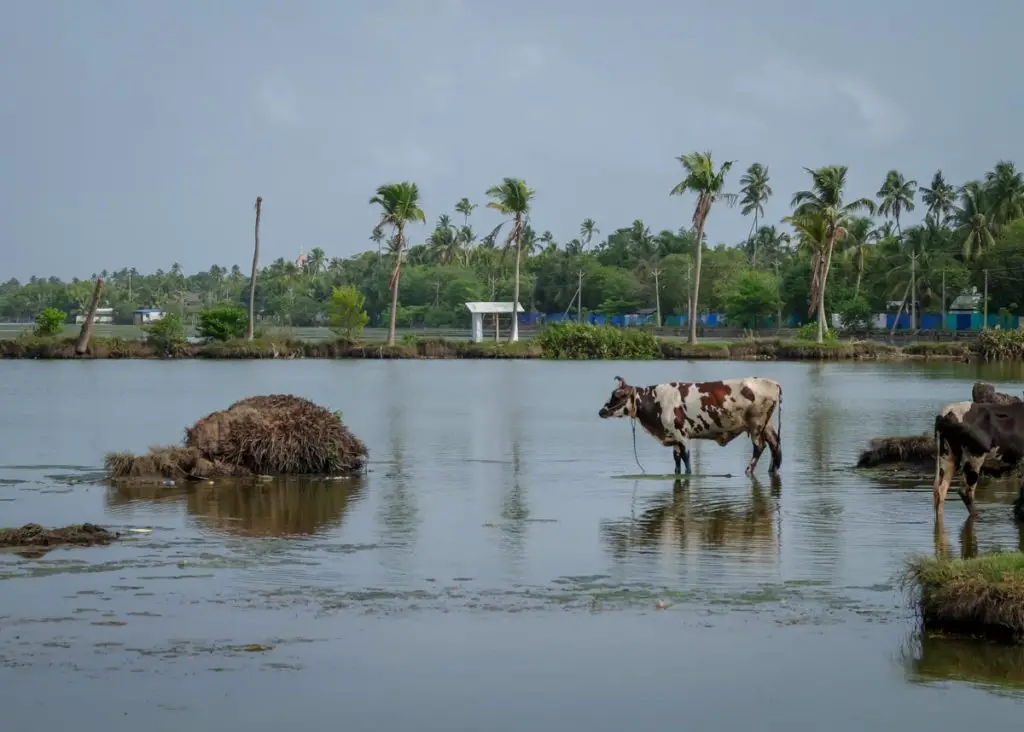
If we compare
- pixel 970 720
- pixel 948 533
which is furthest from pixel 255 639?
pixel 948 533

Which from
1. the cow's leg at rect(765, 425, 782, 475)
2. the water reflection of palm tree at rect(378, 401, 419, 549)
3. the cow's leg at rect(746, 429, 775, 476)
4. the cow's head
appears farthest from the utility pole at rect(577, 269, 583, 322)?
the cow's head

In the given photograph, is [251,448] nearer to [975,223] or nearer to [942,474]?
[942,474]

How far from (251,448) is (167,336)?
68.8 meters

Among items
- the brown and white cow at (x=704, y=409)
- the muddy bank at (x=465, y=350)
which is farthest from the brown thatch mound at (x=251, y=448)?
the muddy bank at (x=465, y=350)

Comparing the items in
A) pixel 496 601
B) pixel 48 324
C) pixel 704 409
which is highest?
pixel 48 324

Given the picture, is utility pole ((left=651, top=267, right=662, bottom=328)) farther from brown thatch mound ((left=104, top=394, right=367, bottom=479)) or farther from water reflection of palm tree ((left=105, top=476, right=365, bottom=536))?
water reflection of palm tree ((left=105, top=476, right=365, bottom=536))

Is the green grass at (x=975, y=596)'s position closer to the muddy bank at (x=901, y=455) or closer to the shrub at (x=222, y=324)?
the muddy bank at (x=901, y=455)

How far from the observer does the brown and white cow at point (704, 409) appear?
23.0 metres

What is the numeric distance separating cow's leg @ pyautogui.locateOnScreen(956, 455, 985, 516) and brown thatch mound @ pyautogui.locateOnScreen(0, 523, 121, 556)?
10111 millimetres

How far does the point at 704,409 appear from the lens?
22969 millimetres

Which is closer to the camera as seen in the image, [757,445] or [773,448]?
[757,445]

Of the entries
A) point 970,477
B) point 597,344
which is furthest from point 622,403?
point 597,344

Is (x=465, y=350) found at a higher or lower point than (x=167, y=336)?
lower

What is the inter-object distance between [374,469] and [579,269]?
136544 millimetres
